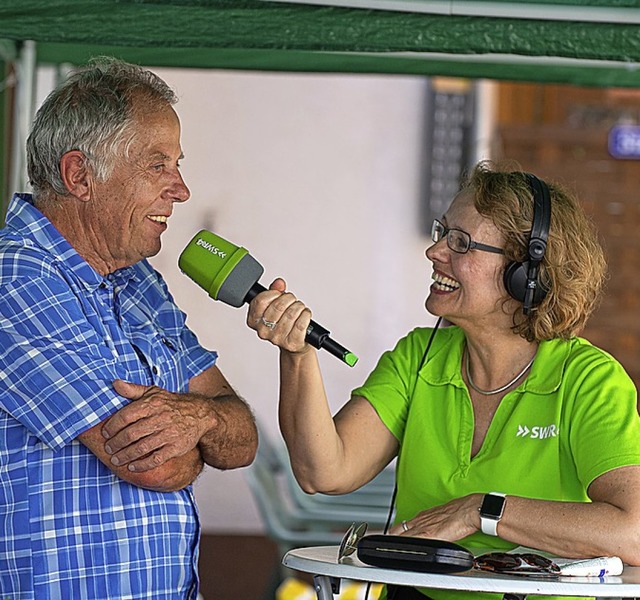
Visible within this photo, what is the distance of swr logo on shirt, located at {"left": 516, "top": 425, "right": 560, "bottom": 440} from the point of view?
224 centimetres

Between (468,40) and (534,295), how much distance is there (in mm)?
581

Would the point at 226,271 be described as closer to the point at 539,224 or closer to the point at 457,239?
the point at 457,239

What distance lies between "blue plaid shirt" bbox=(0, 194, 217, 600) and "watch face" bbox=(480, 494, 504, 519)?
0.57 m

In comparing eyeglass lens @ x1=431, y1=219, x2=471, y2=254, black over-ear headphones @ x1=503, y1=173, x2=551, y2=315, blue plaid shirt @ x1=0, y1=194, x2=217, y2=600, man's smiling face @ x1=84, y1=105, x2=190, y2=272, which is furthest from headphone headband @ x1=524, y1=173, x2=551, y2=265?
blue plaid shirt @ x1=0, y1=194, x2=217, y2=600

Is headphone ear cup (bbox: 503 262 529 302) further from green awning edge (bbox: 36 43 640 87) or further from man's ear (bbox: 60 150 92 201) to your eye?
green awning edge (bbox: 36 43 640 87)

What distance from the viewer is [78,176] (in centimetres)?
213

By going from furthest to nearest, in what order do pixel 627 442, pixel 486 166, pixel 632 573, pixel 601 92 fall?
pixel 601 92, pixel 486 166, pixel 627 442, pixel 632 573

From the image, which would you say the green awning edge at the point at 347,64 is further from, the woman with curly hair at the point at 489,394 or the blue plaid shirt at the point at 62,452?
the blue plaid shirt at the point at 62,452

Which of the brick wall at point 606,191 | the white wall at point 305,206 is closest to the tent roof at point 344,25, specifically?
the white wall at point 305,206

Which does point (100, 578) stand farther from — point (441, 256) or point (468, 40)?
point (468, 40)

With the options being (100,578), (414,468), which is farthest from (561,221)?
(100,578)

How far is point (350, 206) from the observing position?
6.38 meters

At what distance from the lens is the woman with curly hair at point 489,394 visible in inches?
85.4

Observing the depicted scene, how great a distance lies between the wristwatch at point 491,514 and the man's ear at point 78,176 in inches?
36.8
